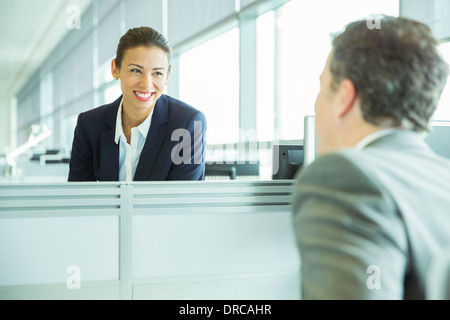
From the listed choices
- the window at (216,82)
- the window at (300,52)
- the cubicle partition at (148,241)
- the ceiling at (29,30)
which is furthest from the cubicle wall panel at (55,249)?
the ceiling at (29,30)

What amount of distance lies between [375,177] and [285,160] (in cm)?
152

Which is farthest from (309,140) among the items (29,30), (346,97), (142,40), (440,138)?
(29,30)

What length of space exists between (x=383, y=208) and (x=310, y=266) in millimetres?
115

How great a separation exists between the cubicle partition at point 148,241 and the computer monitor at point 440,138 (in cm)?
68

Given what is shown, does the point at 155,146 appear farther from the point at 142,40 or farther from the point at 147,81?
the point at 142,40

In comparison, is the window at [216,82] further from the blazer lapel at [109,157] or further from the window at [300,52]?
the blazer lapel at [109,157]

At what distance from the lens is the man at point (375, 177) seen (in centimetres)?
57

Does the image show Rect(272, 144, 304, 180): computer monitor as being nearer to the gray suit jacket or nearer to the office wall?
the gray suit jacket

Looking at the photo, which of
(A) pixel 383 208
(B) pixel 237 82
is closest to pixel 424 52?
(A) pixel 383 208

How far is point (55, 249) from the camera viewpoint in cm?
137

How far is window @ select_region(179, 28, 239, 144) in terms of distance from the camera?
15.9ft

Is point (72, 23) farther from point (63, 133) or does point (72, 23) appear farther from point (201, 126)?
point (63, 133)
